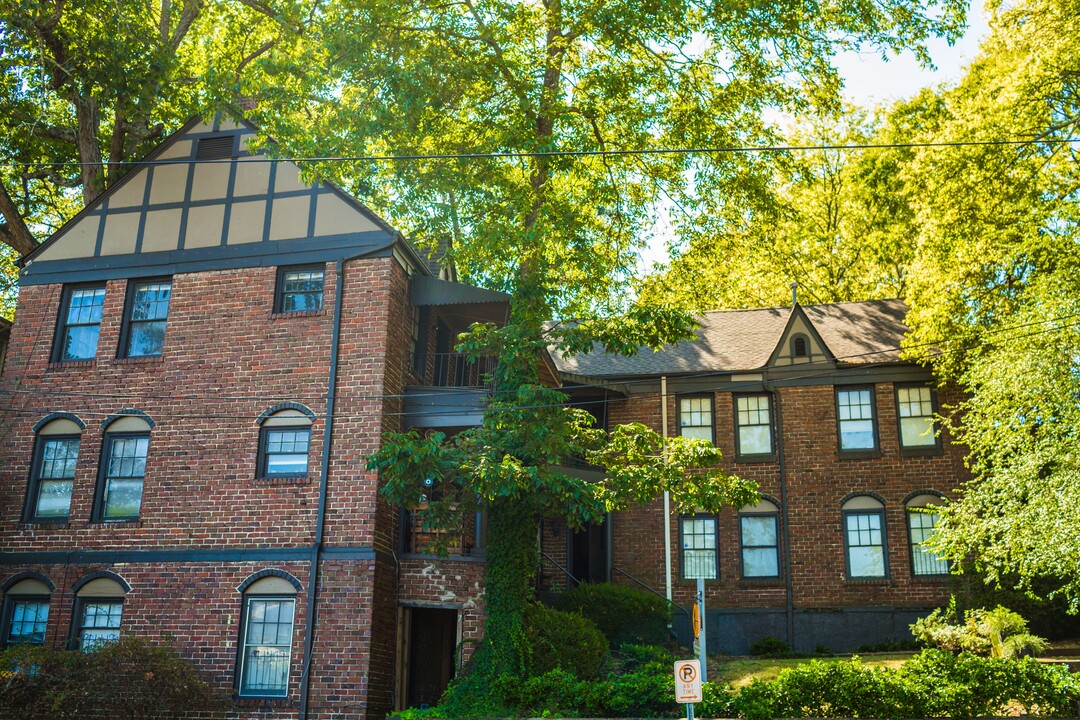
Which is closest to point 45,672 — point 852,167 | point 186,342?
point 186,342

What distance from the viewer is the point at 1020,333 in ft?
62.9

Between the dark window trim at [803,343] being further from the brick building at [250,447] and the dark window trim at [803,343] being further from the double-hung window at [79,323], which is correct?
the double-hung window at [79,323]

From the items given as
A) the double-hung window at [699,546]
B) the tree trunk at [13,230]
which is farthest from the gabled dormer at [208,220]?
the double-hung window at [699,546]

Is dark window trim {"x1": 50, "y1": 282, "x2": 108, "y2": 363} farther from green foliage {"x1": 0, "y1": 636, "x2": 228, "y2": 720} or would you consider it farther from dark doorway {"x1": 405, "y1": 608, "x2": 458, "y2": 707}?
dark doorway {"x1": 405, "y1": 608, "x2": 458, "y2": 707}

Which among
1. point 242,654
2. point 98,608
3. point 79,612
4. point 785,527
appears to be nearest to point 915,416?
point 785,527

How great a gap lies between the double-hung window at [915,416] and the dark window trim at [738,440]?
3.01 metres

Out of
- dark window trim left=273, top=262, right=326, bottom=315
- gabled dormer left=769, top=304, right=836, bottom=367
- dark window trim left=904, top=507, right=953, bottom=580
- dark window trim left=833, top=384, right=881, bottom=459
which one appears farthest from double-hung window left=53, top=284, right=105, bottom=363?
dark window trim left=904, top=507, right=953, bottom=580

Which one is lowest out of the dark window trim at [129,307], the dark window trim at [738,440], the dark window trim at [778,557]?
the dark window trim at [778,557]

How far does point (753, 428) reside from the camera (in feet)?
81.8

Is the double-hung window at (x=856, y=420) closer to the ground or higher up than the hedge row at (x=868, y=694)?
higher up

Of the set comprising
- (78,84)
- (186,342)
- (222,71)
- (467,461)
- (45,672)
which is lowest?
(45,672)

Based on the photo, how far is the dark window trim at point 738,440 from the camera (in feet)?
80.7

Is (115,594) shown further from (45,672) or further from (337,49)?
(337,49)

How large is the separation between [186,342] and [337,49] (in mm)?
6289
